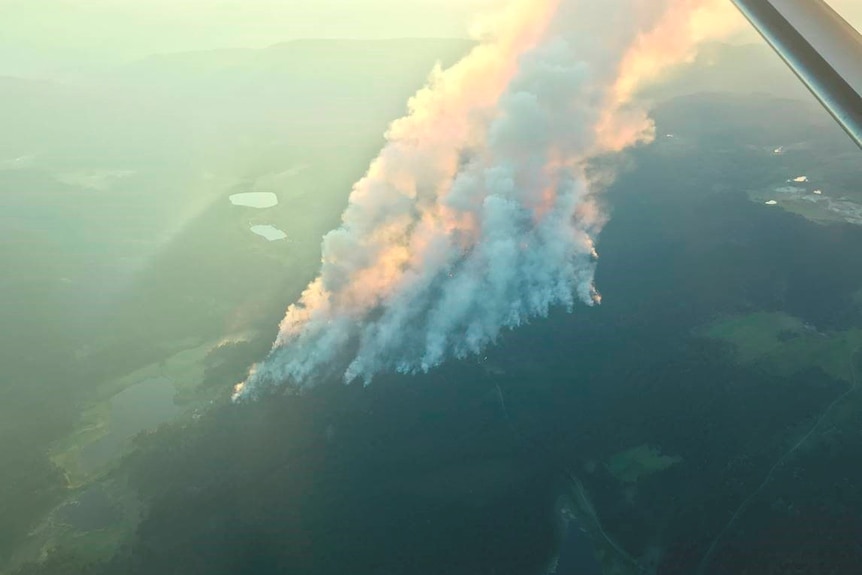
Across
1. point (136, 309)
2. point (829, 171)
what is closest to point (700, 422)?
point (829, 171)

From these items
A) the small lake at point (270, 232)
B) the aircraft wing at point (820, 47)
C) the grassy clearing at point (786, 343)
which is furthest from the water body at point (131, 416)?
the aircraft wing at point (820, 47)

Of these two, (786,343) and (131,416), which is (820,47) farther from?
(131,416)

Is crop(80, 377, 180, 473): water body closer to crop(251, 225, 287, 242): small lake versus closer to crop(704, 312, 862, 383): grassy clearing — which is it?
crop(251, 225, 287, 242): small lake

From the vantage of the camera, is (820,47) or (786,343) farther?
(786,343)

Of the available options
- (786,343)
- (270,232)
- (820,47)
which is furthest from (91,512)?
(786,343)

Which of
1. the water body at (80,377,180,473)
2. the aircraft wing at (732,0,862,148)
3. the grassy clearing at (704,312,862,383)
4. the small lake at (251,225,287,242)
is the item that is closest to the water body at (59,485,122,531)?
the water body at (80,377,180,473)

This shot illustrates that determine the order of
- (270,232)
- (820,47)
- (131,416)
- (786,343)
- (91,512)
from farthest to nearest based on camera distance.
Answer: (270,232) < (131,416) < (786,343) < (91,512) < (820,47)

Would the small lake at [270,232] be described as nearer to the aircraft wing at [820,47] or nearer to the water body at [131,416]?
the water body at [131,416]
